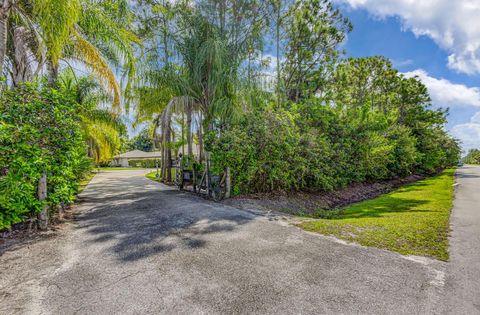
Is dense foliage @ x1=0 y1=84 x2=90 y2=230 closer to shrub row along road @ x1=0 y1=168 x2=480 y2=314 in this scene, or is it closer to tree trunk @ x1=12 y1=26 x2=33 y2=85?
shrub row along road @ x1=0 y1=168 x2=480 y2=314

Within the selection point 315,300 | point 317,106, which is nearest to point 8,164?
point 315,300

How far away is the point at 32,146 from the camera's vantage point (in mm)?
4180

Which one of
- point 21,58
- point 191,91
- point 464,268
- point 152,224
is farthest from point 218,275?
point 191,91

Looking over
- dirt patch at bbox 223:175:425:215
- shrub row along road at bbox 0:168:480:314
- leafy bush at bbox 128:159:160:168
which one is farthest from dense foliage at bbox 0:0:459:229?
leafy bush at bbox 128:159:160:168

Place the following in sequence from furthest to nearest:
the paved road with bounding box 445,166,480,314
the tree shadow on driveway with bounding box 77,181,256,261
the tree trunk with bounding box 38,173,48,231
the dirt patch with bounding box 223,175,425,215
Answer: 1. the dirt patch with bounding box 223,175,425,215
2. the tree trunk with bounding box 38,173,48,231
3. the tree shadow on driveway with bounding box 77,181,256,261
4. the paved road with bounding box 445,166,480,314

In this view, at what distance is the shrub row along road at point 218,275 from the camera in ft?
7.91

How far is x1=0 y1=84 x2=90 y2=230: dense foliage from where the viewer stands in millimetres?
3834

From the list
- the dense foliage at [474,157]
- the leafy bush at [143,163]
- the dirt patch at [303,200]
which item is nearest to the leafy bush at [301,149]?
the dirt patch at [303,200]

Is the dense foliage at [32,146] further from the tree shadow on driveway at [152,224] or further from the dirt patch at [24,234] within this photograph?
the tree shadow on driveway at [152,224]

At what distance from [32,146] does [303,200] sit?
A: 26.3 ft

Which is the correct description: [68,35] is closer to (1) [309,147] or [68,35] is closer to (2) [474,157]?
(1) [309,147]

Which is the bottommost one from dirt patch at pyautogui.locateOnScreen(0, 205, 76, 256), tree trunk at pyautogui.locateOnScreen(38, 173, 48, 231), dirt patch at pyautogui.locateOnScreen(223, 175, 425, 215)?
dirt patch at pyautogui.locateOnScreen(223, 175, 425, 215)

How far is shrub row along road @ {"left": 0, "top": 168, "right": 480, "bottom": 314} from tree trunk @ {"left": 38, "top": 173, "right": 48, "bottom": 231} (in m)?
0.38

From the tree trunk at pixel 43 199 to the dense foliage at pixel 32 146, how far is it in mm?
77
